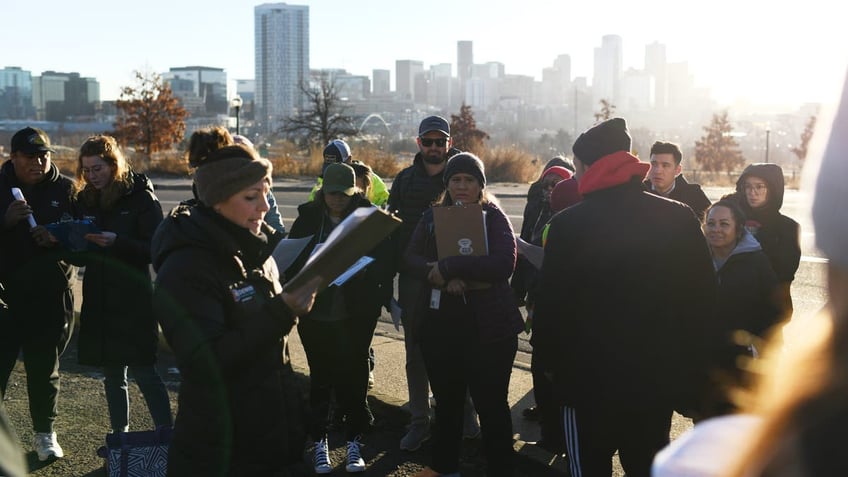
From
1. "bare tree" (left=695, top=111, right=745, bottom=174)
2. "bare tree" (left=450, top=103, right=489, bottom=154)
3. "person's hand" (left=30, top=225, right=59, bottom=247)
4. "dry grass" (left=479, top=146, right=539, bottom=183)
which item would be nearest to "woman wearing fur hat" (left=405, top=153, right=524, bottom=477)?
"person's hand" (left=30, top=225, right=59, bottom=247)

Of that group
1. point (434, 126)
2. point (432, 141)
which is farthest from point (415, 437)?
point (434, 126)

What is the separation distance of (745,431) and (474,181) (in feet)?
13.6

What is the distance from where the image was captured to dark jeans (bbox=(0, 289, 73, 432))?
5.39 meters

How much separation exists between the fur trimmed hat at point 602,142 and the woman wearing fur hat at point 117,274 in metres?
2.63

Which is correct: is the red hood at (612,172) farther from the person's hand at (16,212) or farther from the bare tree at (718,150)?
the bare tree at (718,150)

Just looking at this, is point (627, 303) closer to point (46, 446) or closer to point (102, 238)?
point (102, 238)

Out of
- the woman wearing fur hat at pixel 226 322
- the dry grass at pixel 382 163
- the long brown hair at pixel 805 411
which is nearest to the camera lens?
the long brown hair at pixel 805 411

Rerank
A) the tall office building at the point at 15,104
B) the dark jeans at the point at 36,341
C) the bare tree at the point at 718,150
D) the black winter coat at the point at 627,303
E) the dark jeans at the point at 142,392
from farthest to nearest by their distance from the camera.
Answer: the tall office building at the point at 15,104 < the bare tree at the point at 718,150 < the dark jeans at the point at 36,341 < the dark jeans at the point at 142,392 < the black winter coat at the point at 627,303

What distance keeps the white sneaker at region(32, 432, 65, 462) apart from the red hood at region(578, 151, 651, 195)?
12.4 feet

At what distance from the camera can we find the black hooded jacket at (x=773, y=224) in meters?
5.46

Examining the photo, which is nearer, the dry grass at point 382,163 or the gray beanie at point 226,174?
the gray beanie at point 226,174

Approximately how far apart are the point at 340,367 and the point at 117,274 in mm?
1467

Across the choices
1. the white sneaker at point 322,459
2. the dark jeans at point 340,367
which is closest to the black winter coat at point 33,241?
the dark jeans at point 340,367

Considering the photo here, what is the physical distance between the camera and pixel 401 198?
19.8 feet
